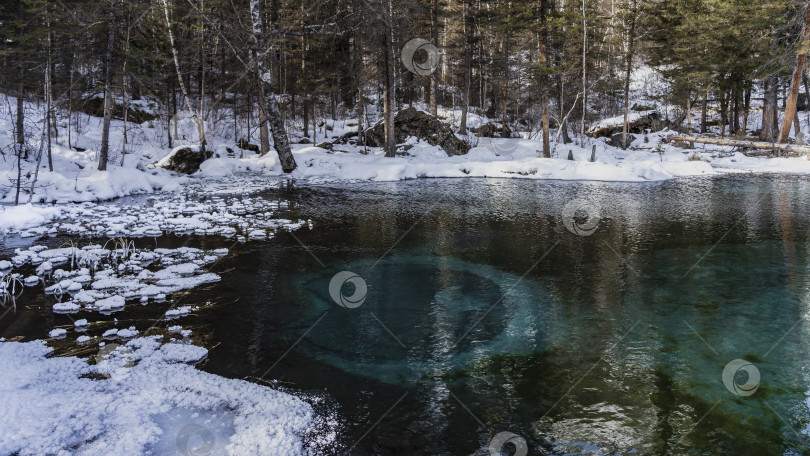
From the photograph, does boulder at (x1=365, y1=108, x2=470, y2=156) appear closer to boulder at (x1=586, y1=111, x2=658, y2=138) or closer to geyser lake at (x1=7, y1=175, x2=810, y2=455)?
boulder at (x1=586, y1=111, x2=658, y2=138)

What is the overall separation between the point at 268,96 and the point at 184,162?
581cm

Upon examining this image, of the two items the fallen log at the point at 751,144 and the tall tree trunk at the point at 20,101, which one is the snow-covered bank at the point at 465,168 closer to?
the fallen log at the point at 751,144

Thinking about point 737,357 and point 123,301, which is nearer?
point 737,357

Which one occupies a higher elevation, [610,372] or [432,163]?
[432,163]

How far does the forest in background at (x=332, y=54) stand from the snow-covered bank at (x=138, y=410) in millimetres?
15952

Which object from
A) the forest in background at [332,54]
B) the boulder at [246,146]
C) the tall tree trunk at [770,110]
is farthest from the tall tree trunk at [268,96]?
the tall tree trunk at [770,110]

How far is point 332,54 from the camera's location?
110 feet

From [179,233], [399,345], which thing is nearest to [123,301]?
[399,345]

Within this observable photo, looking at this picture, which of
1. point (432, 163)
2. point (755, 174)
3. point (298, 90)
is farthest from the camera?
point (298, 90)

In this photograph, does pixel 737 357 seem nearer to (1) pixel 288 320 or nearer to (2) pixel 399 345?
(2) pixel 399 345

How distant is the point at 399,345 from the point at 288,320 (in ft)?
5.70

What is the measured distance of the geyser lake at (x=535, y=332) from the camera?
14.9ft

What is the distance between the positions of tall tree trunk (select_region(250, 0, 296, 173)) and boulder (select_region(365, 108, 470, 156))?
29.3 ft

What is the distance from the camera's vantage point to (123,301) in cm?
737
